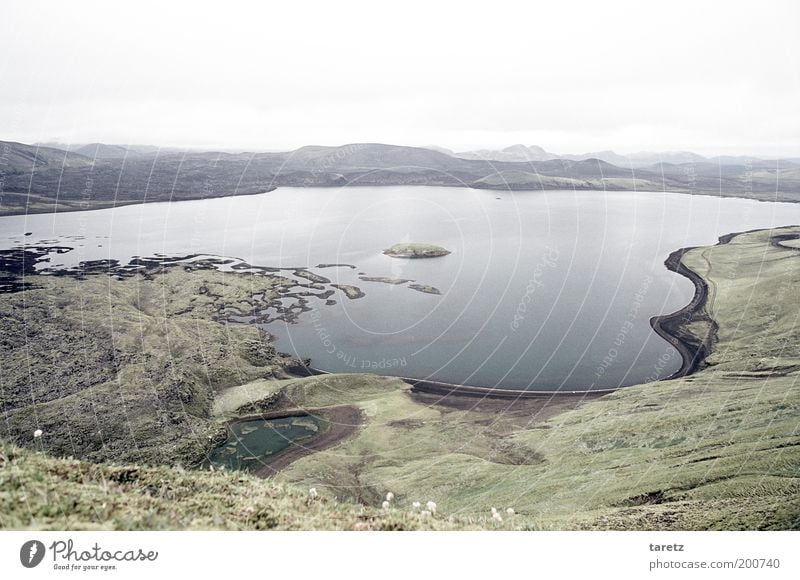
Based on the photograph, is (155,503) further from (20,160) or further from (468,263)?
(20,160)

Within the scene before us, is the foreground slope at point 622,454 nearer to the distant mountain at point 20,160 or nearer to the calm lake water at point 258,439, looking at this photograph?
the calm lake water at point 258,439

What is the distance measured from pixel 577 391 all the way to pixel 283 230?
10098cm

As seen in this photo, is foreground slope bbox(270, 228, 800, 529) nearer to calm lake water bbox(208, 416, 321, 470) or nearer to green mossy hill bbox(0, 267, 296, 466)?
calm lake water bbox(208, 416, 321, 470)

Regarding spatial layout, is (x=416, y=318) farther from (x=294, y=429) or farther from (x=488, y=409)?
(x=294, y=429)

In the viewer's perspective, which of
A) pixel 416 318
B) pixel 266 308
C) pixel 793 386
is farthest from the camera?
pixel 266 308

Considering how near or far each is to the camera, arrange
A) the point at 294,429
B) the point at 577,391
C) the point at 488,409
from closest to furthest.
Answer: the point at 294,429
the point at 488,409
the point at 577,391

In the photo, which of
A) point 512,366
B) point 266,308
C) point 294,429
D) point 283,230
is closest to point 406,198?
point 283,230

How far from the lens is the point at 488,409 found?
A: 46.2 m
